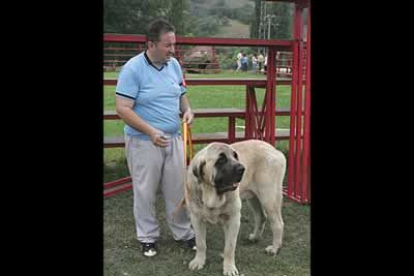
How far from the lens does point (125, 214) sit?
5762 mm

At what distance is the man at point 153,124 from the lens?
4.15 meters

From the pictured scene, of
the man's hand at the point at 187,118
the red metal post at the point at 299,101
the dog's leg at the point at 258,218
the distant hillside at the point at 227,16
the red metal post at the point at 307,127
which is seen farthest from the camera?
the distant hillside at the point at 227,16

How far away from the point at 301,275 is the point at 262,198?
0.79 meters

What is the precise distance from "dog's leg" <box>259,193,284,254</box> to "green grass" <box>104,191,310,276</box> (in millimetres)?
77

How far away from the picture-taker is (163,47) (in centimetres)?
417

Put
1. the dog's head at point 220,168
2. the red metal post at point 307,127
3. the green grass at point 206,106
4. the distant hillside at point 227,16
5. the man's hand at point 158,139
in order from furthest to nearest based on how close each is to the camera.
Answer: the distant hillside at point 227,16 < the green grass at point 206,106 < the red metal post at point 307,127 < the man's hand at point 158,139 < the dog's head at point 220,168

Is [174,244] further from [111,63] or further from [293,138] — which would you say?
[111,63]

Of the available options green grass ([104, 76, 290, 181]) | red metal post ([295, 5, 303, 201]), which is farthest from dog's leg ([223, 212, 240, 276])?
green grass ([104, 76, 290, 181])

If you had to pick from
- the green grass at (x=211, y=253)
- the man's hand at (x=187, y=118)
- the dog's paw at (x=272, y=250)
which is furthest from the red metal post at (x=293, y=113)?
the man's hand at (x=187, y=118)

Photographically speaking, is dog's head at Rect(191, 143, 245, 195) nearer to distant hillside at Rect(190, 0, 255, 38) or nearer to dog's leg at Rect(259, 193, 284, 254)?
dog's leg at Rect(259, 193, 284, 254)

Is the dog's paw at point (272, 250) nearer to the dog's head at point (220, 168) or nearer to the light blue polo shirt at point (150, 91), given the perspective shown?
the dog's head at point (220, 168)
